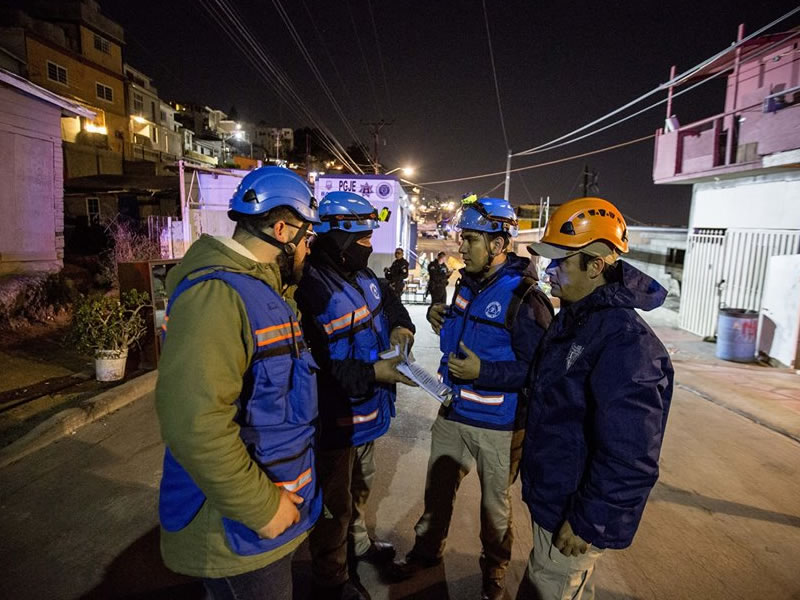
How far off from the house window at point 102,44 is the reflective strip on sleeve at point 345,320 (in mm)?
33173

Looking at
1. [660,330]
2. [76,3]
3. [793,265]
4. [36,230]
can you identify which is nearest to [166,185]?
[36,230]

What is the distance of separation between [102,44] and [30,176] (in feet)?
74.4

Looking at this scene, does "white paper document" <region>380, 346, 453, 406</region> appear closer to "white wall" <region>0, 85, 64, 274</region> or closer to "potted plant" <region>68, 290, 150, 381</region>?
"potted plant" <region>68, 290, 150, 381</region>

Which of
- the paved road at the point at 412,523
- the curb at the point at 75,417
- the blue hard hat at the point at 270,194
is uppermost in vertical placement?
the blue hard hat at the point at 270,194

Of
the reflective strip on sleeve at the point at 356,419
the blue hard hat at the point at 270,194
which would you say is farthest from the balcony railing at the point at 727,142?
the blue hard hat at the point at 270,194

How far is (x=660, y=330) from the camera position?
11109mm

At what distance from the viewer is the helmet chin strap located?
66.6 inches

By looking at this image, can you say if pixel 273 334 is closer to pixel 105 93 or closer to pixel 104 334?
pixel 104 334

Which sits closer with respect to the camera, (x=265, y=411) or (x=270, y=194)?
(x=265, y=411)

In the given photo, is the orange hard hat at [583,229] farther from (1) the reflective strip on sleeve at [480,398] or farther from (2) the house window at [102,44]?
(2) the house window at [102,44]

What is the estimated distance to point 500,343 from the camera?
2678mm

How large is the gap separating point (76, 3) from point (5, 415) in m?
30.4

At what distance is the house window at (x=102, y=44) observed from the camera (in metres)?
26.4

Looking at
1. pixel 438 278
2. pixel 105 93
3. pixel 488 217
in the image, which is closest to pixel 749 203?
pixel 438 278
